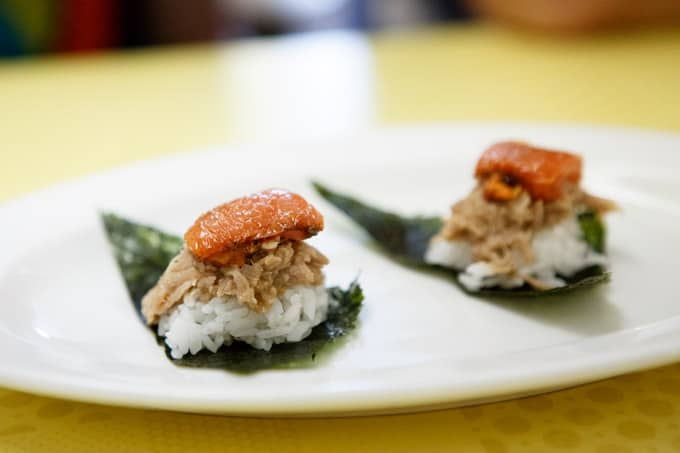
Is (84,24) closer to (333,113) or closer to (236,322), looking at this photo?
(333,113)

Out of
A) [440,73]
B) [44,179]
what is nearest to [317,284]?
[44,179]

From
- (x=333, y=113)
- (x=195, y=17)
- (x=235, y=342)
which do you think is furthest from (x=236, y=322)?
(x=195, y=17)

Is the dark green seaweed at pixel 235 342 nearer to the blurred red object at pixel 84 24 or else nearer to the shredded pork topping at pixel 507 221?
the shredded pork topping at pixel 507 221

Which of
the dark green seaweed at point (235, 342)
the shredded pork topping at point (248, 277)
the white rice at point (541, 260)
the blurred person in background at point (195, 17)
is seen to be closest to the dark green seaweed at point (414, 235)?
the white rice at point (541, 260)

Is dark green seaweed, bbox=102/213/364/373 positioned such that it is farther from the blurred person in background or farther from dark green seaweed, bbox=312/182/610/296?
the blurred person in background

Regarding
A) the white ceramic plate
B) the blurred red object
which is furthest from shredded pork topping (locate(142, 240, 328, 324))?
the blurred red object

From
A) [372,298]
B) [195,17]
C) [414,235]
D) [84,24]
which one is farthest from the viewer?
[195,17]
